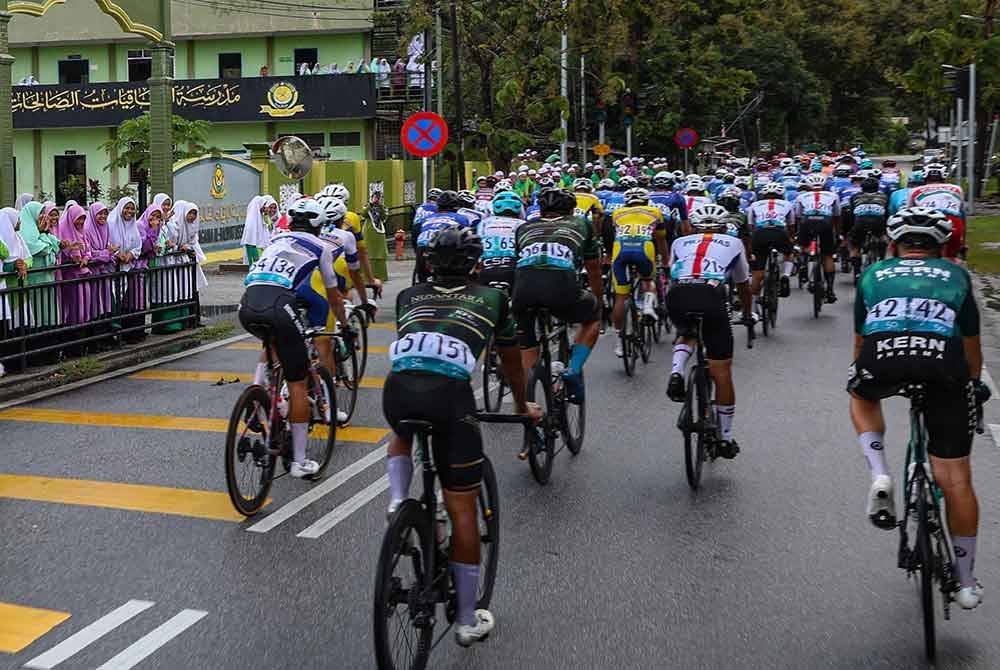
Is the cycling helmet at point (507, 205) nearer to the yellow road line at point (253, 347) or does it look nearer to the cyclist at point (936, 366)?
the yellow road line at point (253, 347)

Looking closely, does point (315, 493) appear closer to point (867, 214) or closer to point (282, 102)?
point (867, 214)

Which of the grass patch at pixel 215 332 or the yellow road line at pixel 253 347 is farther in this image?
the grass patch at pixel 215 332

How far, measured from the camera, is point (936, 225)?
18.1ft

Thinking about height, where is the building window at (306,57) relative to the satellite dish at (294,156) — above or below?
above

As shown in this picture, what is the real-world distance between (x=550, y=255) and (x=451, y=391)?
146 inches

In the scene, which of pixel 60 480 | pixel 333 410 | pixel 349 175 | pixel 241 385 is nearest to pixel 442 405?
pixel 333 410

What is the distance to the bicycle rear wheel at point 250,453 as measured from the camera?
23.2ft

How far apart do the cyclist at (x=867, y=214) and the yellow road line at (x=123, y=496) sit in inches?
501

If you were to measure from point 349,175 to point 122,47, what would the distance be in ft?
85.7

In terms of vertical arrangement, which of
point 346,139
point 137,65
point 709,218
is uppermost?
point 137,65

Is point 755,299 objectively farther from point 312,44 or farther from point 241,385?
point 312,44

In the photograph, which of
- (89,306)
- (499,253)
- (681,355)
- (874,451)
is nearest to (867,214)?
(499,253)

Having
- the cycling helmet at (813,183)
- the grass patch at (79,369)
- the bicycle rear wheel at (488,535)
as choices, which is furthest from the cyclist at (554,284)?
the cycling helmet at (813,183)

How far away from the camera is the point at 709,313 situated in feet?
26.7
